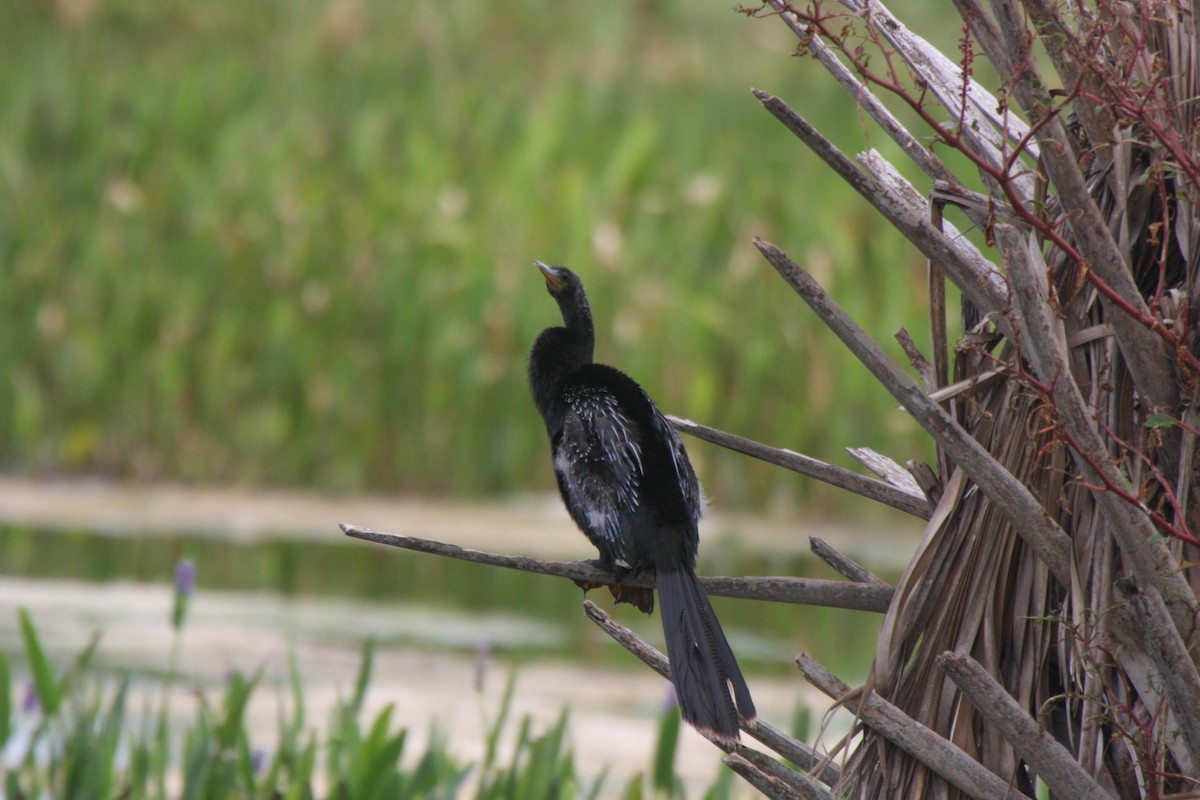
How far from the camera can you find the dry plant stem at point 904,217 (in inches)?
67.0

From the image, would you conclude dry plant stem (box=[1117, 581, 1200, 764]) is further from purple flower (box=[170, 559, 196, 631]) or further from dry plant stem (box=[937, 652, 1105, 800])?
purple flower (box=[170, 559, 196, 631])

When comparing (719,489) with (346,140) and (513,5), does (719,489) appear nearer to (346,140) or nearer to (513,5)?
(346,140)

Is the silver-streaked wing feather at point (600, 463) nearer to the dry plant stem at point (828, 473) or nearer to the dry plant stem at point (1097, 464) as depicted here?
the dry plant stem at point (828, 473)

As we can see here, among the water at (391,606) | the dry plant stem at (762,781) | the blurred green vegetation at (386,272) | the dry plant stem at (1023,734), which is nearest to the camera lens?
the dry plant stem at (1023,734)

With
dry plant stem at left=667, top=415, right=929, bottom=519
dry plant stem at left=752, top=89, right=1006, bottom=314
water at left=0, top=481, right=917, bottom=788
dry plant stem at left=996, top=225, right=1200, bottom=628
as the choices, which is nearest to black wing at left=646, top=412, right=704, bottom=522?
dry plant stem at left=667, top=415, right=929, bottom=519

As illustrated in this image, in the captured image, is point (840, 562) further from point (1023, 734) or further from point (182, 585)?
point (182, 585)

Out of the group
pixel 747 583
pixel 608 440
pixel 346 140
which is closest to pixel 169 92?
pixel 346 140

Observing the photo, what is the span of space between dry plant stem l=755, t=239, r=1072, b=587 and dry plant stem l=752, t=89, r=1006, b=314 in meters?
0.10

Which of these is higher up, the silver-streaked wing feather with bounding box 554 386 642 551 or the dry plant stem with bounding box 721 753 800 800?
the silver-streaked wing feather with bounding box 554 386 642 551

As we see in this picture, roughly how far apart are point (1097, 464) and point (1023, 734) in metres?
0.27

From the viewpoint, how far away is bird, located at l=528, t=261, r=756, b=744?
247 cm

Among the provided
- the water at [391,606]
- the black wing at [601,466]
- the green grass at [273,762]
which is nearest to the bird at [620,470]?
the black wing at [601,466]

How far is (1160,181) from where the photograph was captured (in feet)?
5.57

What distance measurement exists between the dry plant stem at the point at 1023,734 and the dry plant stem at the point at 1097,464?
15 centimetres
